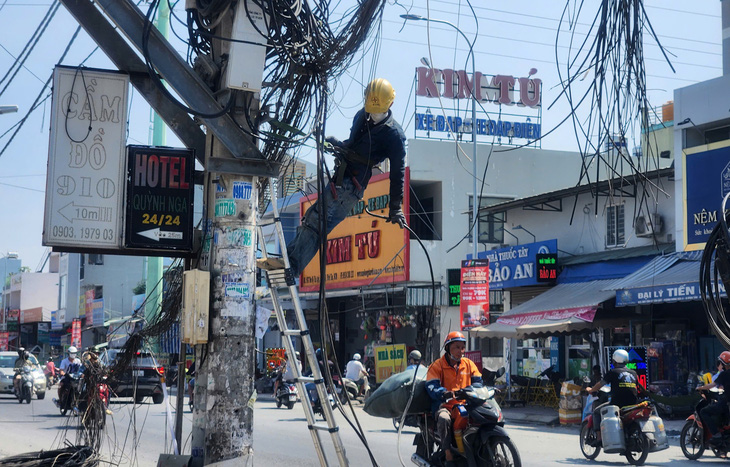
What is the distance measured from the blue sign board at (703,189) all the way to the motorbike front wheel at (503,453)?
12.9 m

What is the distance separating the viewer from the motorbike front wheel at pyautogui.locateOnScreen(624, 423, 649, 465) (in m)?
12.3

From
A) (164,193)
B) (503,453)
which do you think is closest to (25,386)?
(503,453)

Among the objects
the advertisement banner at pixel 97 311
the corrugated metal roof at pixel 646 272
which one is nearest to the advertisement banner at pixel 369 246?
the corrugated metal roof at pixel 646 272

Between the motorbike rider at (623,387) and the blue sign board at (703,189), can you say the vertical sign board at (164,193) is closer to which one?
the motorbike rider at (623,387)

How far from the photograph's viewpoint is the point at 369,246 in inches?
1277

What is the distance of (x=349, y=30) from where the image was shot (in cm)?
708

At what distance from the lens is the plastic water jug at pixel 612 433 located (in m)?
12.4

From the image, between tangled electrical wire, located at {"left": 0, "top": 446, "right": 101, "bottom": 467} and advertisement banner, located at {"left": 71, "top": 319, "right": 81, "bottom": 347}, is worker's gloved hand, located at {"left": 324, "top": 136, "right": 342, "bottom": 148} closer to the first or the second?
tangled electrical wire, located at {"left": 0, "top": 446, "right": 101, "bottom": 467}

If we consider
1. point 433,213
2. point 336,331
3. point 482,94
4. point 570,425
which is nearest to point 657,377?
point 570,425

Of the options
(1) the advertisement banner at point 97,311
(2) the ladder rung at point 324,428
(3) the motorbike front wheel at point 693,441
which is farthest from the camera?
(1) the advertisement banner at point 97,311

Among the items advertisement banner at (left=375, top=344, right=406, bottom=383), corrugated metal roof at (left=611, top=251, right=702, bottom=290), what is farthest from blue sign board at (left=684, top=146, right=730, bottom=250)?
advertisement banner at (left=375, top=344, right=406, bottom=383)

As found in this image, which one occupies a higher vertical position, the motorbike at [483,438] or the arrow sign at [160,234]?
the arrow sign at [160,234]

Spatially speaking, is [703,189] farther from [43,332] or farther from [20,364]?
[43,332]

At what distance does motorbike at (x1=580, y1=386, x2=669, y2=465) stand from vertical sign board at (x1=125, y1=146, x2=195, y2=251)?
800cm
